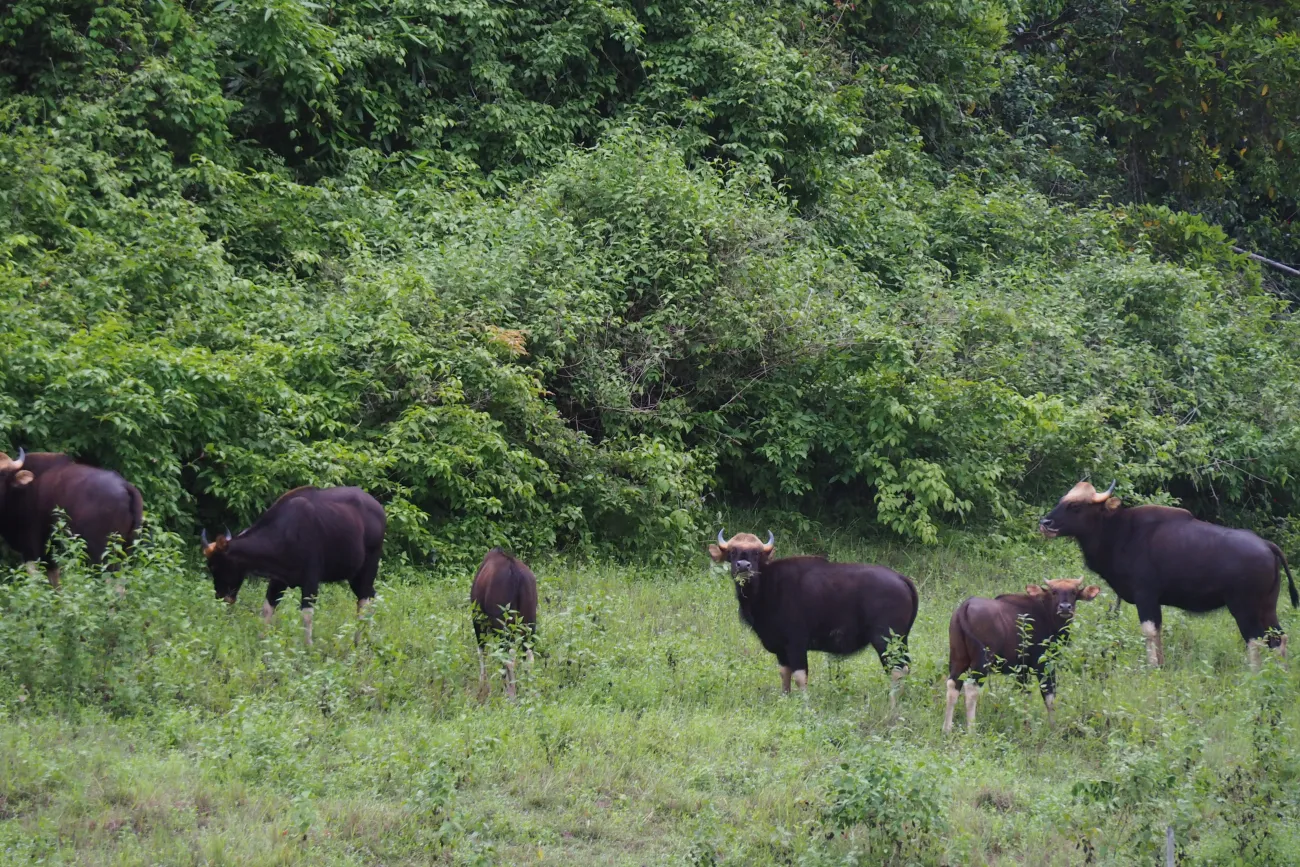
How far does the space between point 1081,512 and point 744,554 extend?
3450 millimetres

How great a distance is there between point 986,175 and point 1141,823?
1666cm

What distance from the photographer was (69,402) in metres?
10.6

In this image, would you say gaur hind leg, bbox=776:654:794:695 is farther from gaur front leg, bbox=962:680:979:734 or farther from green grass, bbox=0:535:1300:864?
gaur front leg, bbox=962:680:979:734

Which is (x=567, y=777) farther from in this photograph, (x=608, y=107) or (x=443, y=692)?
(x=608, y=107)

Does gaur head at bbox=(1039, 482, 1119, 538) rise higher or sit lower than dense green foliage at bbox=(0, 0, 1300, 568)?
lower

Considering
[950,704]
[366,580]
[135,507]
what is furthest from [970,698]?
[135,507]

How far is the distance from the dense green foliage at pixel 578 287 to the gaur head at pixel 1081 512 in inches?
82.7

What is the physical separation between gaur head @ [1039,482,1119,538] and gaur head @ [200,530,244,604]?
21.6ft

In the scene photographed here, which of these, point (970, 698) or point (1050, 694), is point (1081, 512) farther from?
point (970, 698)

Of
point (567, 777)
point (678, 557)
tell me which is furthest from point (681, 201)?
point (567, 777)

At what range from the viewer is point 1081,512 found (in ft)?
39.2

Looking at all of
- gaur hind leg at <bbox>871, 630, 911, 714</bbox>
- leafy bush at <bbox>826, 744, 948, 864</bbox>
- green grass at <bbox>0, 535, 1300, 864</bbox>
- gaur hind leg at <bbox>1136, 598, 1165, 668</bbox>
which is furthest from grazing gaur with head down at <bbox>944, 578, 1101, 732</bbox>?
leafy bush at <bbox>826, 744, 948, 864</bbox>

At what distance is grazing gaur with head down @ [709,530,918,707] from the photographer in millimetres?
9969

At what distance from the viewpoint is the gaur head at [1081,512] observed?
11.9m
